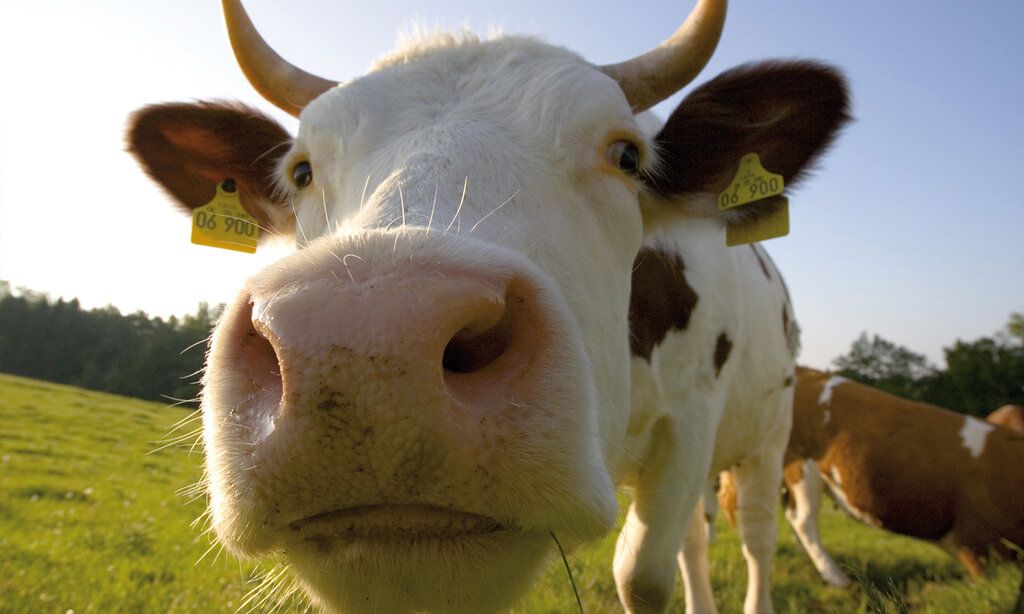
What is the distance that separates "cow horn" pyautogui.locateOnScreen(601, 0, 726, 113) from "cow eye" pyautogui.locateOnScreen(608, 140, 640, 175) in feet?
1.51

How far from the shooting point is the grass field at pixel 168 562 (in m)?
3.41

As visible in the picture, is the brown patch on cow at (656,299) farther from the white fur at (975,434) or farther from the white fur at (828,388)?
the white fur at (828,388)

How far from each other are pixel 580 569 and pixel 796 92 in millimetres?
4068

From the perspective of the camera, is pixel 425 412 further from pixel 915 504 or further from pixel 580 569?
pixel 915 504

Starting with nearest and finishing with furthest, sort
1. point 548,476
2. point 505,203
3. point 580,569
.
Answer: point 548,476 → point 505,203 → point 580,569

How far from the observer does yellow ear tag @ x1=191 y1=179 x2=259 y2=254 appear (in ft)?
10.6

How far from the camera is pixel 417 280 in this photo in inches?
40.6

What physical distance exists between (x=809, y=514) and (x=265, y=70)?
7.28 meters

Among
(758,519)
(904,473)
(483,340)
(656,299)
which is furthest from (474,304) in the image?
(904,473)

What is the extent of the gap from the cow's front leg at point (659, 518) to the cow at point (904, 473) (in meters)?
3.97

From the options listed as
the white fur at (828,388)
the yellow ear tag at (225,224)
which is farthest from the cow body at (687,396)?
the white fur at (828,388)

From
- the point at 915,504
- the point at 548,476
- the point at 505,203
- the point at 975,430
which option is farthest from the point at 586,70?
the point at 975,430

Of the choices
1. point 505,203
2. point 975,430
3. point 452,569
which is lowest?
point 975,430

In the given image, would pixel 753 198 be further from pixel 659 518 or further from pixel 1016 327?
pixel 1016 327
